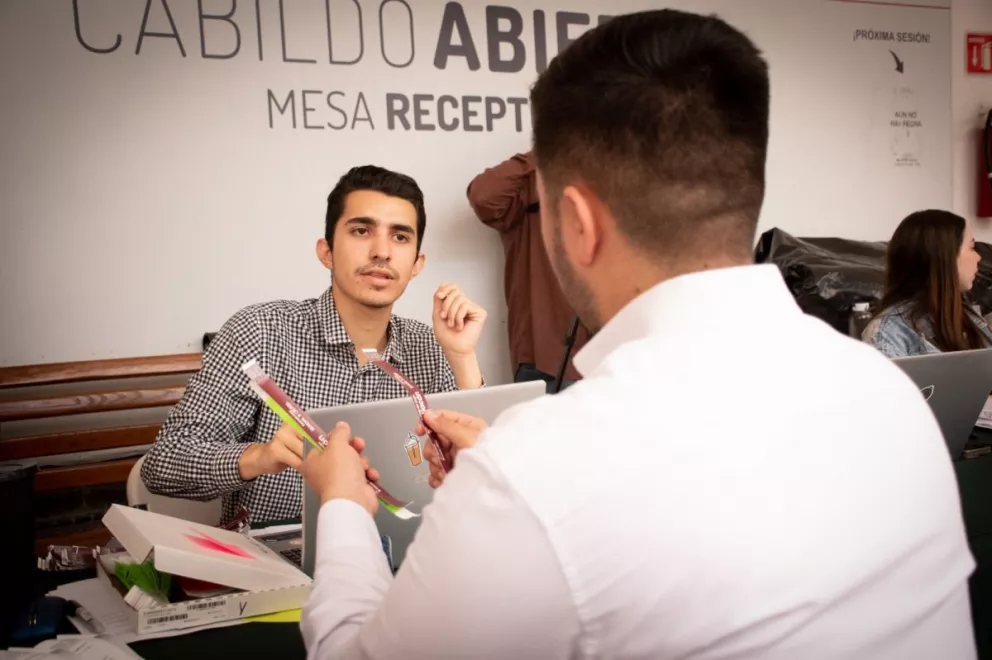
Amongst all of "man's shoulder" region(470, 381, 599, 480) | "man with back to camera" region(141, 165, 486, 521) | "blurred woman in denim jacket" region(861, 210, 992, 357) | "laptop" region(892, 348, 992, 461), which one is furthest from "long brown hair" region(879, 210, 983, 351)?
"man's shoulder" region(470, 381, 599, 480)

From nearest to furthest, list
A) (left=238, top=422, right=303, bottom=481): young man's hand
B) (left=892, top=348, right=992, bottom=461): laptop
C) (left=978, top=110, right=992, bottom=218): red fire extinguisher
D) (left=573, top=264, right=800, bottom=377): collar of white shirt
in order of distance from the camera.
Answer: (left=573, top=264, right=800, bottom=377): collar of white shirt < (left=238, top=422, right=303, bottom=481): young man's hand < (left=892, top=348, right=992, bottom=461): laptop < (left=978, top=110, right=992, bottom=218): red fire extinguisher

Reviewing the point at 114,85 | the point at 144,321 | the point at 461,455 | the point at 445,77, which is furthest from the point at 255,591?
the point at 445,77

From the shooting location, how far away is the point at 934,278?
2701mm

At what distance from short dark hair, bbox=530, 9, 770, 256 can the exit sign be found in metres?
4.33

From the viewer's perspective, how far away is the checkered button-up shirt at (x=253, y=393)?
163 cm

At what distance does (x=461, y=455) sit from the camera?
0.65 meters

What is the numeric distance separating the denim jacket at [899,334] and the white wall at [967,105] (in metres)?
1.95

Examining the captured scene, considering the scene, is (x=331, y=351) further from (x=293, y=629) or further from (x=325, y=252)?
(x=293, y=629)

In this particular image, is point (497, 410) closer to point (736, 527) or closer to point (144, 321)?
point (736, 527)

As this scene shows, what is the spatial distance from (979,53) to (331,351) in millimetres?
4145

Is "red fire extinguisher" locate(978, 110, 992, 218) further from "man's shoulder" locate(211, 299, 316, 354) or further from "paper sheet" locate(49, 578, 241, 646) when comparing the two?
"paper sheet" locate(49, 578, 241, 646)

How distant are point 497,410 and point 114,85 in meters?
2.18

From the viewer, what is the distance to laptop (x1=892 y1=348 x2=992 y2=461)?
158cm

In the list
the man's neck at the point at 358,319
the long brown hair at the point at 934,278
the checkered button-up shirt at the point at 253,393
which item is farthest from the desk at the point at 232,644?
the long brown hair at the point at 934,278
